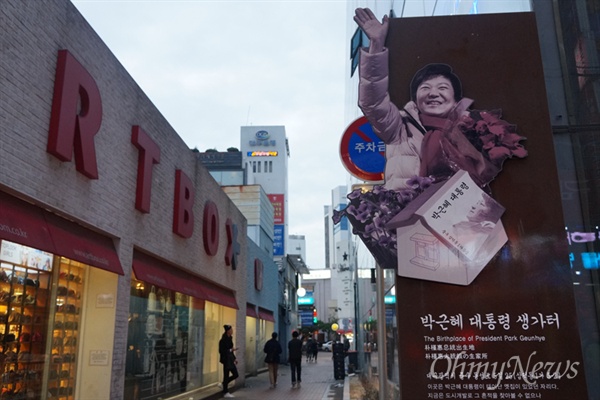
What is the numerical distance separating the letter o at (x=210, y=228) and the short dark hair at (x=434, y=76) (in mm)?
9437

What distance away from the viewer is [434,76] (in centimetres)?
545

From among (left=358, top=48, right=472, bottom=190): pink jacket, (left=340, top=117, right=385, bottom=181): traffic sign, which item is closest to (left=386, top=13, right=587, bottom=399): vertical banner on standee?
(left=358, top=48, right=472, bottom=190): pink jacket

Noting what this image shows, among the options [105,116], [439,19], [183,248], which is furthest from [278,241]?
[439,19]

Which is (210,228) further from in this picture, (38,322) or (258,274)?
(258,274)

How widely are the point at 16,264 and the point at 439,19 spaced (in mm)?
6323

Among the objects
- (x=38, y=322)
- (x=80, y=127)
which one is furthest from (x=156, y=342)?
(x=80, y=127)

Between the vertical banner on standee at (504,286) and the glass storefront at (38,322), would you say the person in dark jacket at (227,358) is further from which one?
the vertical banner on standee at (504,286)

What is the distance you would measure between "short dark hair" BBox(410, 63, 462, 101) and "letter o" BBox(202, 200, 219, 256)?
9437 mm

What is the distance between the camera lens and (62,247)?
7.14 metres

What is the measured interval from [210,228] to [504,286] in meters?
10.3

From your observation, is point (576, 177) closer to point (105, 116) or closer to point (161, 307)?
point (105, 116)

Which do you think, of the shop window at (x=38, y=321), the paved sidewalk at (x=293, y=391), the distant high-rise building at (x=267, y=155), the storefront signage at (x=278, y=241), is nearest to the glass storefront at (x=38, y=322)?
the shop window at (x=38, y=321)

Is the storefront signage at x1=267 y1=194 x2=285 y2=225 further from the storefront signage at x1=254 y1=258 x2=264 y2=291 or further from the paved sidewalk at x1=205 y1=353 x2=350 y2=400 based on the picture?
the paved sidewalk at x1=205 y1=353 x2=350 y2=400

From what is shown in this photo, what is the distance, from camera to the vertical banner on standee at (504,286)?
4.79 m
